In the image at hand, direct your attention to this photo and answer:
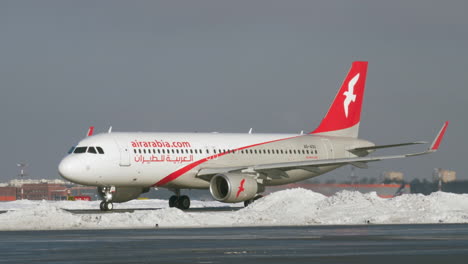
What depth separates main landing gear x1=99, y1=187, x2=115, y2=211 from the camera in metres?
46.7

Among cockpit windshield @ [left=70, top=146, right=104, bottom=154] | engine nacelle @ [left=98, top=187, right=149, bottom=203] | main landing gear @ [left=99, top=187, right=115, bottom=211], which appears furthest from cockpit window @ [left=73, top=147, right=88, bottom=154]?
engine nacelle @ [left=98, top=187, right=149, bottom=203]

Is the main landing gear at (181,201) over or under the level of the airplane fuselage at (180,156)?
under

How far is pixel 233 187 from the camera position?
4719cm

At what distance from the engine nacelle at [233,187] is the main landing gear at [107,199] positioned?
5002mm

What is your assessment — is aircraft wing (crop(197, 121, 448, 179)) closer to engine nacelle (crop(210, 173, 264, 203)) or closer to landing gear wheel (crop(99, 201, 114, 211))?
engine nacelle (crop(210, 173, 264, 203))

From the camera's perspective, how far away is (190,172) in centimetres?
4934

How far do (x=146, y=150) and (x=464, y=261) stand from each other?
2944 centimetres

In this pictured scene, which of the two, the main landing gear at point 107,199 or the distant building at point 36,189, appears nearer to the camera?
the main landing gear at point 107,199

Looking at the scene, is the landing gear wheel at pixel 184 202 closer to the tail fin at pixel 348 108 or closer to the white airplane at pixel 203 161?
the white airplane at pixel 203 161

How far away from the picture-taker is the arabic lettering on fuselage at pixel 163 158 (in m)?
47.1

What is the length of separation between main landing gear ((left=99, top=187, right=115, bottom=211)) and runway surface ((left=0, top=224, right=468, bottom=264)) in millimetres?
14720

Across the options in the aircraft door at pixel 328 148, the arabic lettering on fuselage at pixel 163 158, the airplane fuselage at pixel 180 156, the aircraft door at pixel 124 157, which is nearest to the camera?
the airplane fuselage at pixel 180 156

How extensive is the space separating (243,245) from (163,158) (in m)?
24.1

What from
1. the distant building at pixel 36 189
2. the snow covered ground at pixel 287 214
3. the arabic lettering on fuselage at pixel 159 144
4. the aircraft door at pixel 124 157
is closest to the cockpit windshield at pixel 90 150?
the aircraft door at pixel 124 157
